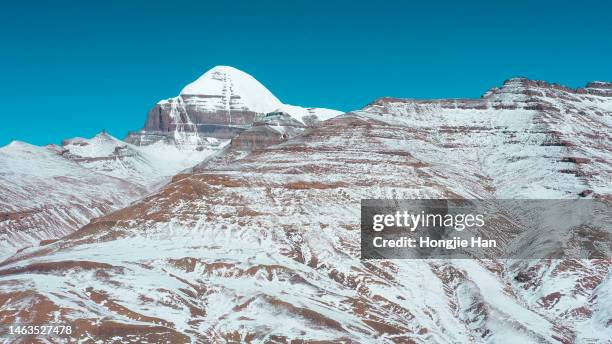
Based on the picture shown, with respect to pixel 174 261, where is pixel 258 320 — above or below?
below

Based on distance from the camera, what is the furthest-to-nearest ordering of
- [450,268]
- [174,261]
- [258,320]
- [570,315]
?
[450,268] → [174,261] → [570,315] → [258,320]

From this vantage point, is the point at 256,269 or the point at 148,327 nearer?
the point at 148,327

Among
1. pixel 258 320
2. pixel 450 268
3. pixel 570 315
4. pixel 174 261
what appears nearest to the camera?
pixel 258 320

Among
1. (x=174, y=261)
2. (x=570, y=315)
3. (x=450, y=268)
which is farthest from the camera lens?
(x=450, y=268)

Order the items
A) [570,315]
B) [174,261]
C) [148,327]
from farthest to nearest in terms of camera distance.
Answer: [174,261] < [570,315] < [148,327]

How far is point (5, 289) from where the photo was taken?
157m

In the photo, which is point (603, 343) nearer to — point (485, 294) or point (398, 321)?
point (485, 294)

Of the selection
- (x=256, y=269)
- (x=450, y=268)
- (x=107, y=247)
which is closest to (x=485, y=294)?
(x=450, y=268)

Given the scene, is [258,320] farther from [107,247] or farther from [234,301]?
[107,247]

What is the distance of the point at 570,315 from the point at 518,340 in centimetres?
2535

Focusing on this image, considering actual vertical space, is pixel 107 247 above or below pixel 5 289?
above

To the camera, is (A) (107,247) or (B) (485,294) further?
(A) (107,247)

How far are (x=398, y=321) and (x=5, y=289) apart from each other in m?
91.9

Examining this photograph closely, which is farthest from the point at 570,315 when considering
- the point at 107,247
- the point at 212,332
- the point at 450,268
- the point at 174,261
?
the point at 107,247
